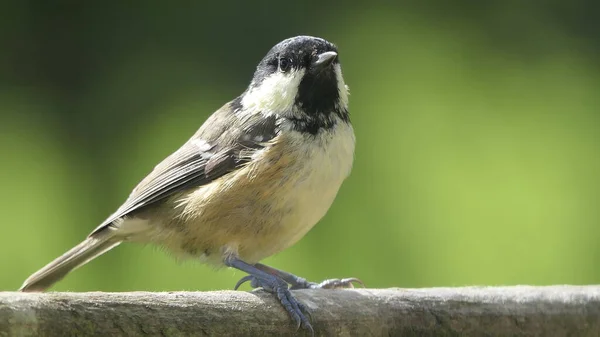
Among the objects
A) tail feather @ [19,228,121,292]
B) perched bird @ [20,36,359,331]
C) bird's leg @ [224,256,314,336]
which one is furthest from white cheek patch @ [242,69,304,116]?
tail feather @ [19,228,121,292]

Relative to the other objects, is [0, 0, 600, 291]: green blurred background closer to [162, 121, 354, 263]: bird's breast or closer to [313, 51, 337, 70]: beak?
[162, 121, 354, 263]: bird's breast

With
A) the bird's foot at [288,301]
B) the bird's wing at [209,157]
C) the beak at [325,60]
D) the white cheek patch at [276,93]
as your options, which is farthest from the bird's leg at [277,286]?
the beak at [325,60]

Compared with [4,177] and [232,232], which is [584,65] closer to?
[232,232]

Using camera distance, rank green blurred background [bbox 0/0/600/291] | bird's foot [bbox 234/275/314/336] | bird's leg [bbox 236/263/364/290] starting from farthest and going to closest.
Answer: green blurred background [bbox 0/0/600/291], bird's leg [bbox 236/263/364/290], bird's foot [bbox 234/275/314/336]

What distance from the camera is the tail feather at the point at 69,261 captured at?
186cm

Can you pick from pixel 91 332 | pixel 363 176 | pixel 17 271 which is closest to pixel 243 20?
pixel 363 176

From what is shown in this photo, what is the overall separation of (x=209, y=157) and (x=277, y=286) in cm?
43

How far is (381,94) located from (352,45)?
174 millimetres

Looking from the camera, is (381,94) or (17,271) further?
(381,94)

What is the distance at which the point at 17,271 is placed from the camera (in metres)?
2.20

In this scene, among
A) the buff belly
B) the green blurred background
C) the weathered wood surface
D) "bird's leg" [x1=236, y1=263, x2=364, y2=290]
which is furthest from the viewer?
the green blurred background

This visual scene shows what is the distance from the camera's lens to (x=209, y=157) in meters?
1.83

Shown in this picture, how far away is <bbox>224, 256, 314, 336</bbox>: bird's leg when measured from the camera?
1389 mm

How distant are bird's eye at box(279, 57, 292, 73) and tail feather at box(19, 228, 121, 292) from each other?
21.0 inches
